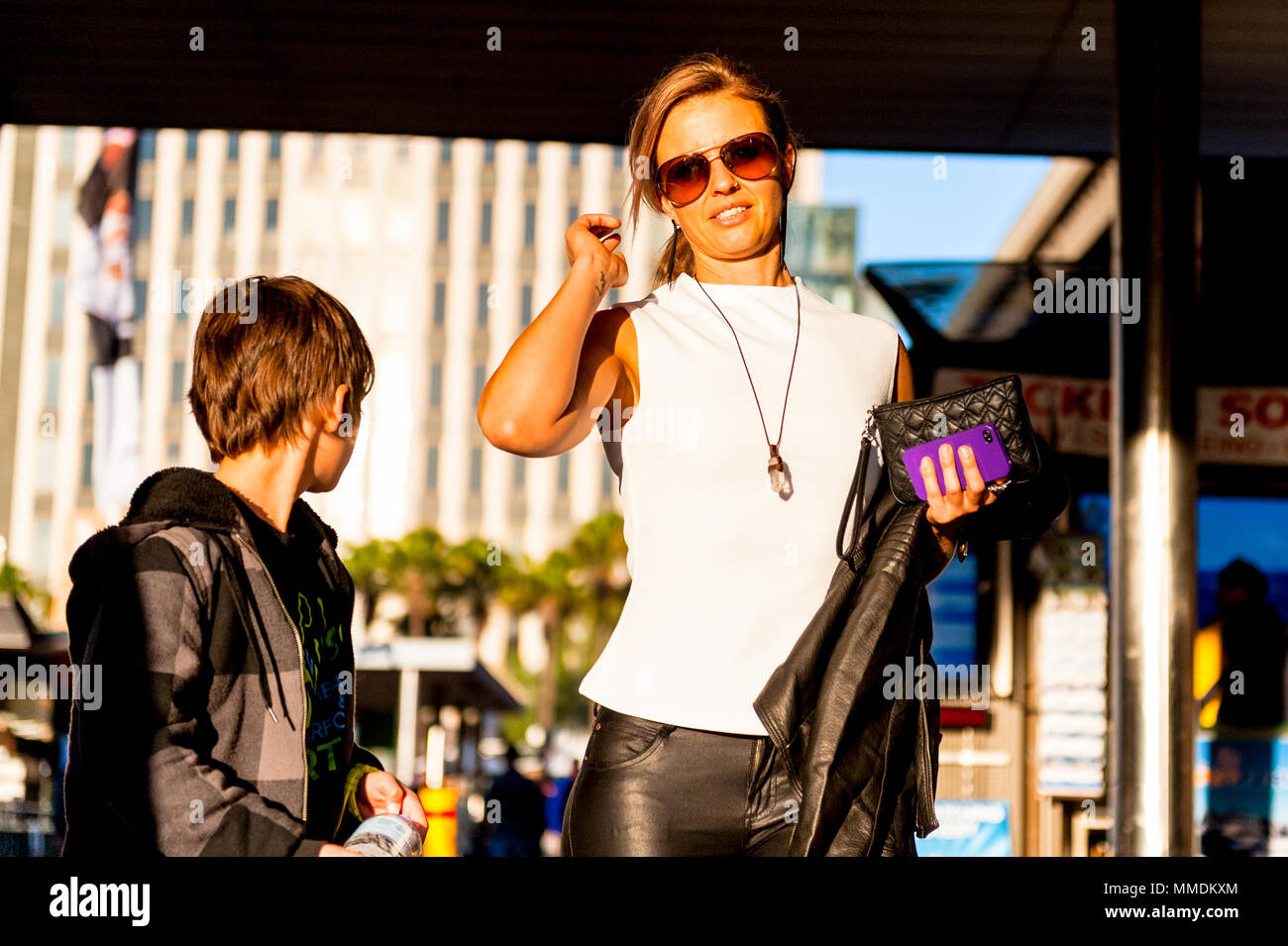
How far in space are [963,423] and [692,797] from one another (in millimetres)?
686

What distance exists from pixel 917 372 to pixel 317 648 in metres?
7.29

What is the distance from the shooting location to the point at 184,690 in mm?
1981

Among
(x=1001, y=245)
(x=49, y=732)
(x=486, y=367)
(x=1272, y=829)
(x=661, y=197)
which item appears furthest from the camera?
(x=486, y=367)

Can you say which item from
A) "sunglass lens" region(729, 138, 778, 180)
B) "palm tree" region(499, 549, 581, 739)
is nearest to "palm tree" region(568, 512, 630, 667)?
"palm tree" region(499, 549, 581, 739)

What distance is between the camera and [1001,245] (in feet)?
49.9

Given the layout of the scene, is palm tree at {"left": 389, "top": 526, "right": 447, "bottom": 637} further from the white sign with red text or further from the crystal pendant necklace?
the crystal pendant necklace

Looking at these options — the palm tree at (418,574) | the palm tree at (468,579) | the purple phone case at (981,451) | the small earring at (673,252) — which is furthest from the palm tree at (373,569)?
the purple phone case at (981,451)

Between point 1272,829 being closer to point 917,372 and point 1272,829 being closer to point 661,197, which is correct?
point 917,372

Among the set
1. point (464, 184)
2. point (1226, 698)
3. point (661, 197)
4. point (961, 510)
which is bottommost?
point (1226, 698)

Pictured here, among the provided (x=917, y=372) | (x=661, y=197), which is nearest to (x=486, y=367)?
(x=917, y=372)

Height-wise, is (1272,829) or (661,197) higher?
(661,197)

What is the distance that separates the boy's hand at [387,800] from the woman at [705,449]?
0.84 ft

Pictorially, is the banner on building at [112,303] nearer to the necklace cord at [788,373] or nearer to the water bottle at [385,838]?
the necklace cord at [788,373]
